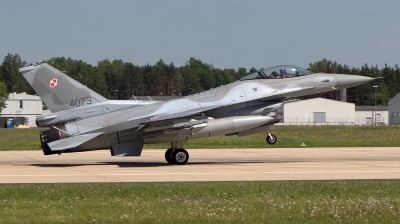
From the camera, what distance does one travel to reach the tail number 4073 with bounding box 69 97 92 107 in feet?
70.8

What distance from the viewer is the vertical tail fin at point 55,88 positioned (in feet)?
70.3

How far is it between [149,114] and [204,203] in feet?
32.6

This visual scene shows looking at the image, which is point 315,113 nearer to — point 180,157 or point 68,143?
point 180,157

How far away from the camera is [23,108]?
92812 mm

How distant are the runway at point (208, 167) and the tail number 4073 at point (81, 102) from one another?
2194mm

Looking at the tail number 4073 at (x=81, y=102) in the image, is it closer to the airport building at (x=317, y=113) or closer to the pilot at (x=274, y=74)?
the pilot at (x=274, y=74)

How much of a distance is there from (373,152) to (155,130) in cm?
1190

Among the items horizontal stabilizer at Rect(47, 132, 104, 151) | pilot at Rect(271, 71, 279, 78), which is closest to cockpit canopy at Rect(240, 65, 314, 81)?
pilot at Rect(271, 71, 279, 78)

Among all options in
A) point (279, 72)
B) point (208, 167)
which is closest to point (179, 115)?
point (208, 167)

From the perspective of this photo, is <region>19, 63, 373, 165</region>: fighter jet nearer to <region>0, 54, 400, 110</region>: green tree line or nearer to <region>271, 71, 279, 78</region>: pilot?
<region>271, 71, 279, 78</region>: pilot

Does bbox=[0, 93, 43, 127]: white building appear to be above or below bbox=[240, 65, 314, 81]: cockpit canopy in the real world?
above

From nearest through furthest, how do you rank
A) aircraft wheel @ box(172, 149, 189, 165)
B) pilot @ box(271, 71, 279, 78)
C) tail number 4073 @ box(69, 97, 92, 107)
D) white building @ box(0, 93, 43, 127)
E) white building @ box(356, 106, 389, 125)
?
tail number 4073 @ box(69, 97, 92, 107), aircraft wheel @ box(172, 149, 189, 165), pilot @ box(271, 71, 279, 78), white building @ box(0, 93, 43, 127), white building @ box(356, 106, 389, 125)

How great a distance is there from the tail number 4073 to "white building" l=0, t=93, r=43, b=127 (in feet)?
235

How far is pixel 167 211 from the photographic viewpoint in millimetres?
11289
